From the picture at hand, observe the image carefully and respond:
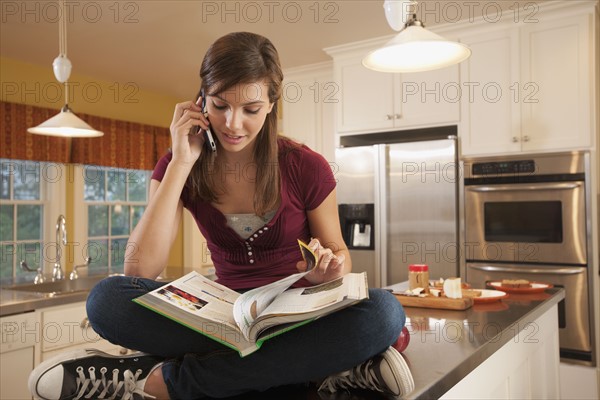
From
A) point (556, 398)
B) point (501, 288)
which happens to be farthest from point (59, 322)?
point (556, 398)

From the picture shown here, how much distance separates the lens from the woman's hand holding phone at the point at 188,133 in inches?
49.4

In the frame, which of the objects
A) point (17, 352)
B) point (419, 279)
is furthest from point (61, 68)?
point (419, 279)

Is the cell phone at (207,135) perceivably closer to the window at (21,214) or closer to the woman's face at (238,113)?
the woman's face at (238,113)

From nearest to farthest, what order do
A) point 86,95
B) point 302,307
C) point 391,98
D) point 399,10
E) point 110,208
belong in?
point 302,307, point 399,10, point 391,98, point 86,95, point 110,208

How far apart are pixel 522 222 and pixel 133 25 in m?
2.77

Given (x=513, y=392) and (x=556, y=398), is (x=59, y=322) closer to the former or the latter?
(x=513, y=392)

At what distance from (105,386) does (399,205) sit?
2.91 metres

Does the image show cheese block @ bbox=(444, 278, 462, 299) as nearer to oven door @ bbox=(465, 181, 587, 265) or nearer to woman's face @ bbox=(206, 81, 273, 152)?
woman's face @ bbox=(206, 81, 273, 152)

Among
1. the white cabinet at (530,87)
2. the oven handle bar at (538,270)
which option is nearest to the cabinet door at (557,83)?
the white cabinet at (530,87)

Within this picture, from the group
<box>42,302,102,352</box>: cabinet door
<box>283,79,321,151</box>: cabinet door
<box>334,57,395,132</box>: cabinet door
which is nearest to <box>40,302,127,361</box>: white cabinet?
<box>42,302,102,352</box>: cabinet door

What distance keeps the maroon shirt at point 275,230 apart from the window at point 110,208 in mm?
3821

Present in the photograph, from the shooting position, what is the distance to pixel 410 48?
1.87 m

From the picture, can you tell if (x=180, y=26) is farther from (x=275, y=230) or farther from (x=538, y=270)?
(x=538, y=270)

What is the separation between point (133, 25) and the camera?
3.43 m
